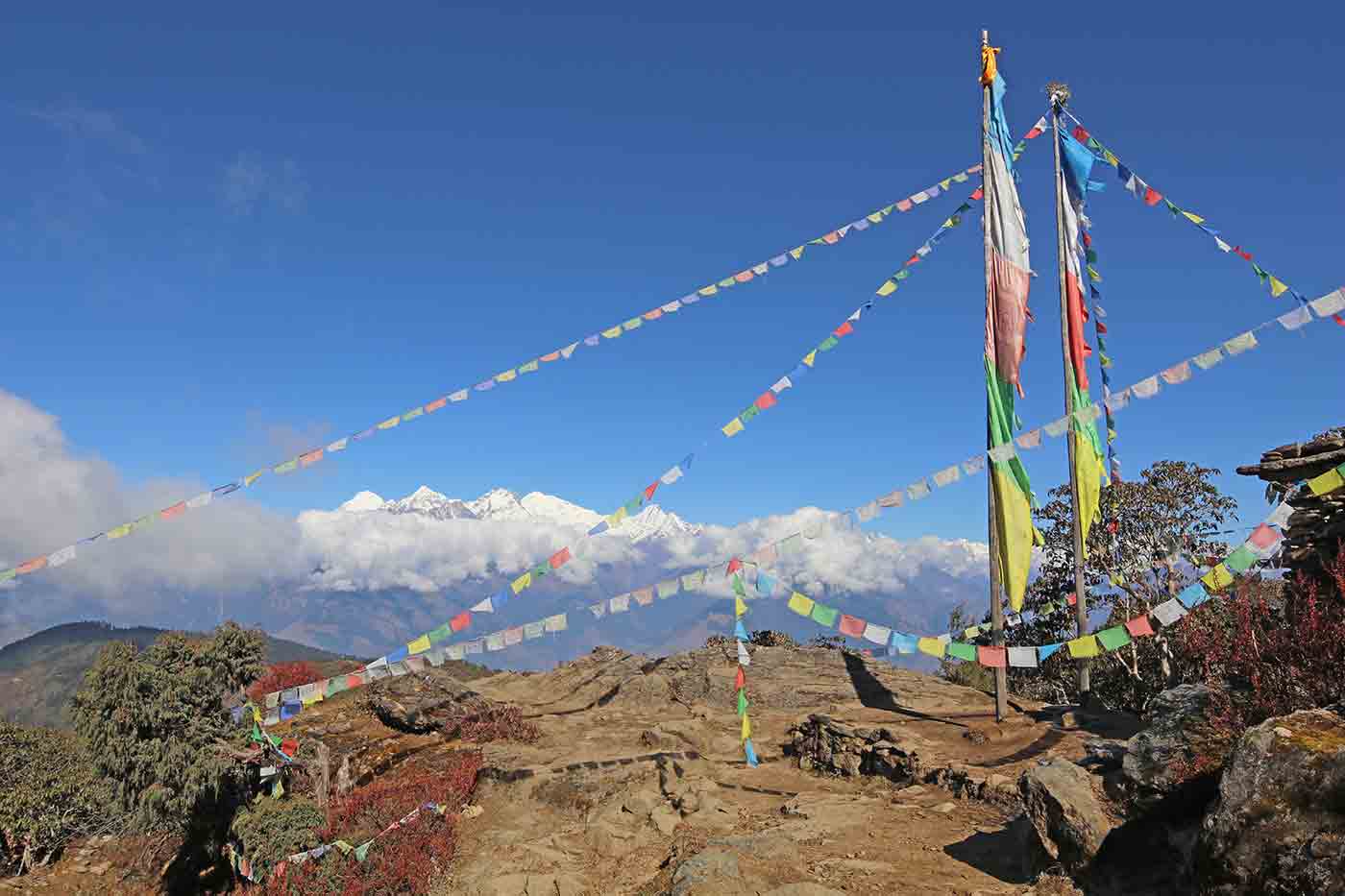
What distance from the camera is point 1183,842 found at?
7512 millimetres

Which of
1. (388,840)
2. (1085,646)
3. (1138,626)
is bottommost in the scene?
(388,840)

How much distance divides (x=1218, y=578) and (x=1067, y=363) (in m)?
9.51

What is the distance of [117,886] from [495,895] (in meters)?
11.1

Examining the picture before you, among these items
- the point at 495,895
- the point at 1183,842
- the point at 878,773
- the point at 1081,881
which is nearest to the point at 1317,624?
the point at 1183,842

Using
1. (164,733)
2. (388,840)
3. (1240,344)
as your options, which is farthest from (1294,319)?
(164,733)

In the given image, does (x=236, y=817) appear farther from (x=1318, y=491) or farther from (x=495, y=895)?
(x=1318, y=491)

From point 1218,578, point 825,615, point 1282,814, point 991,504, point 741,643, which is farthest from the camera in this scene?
point 991,504

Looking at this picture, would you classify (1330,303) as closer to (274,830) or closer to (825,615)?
(825,615)

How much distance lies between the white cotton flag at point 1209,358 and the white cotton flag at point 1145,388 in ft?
2.63

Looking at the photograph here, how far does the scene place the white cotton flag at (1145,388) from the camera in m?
13.5

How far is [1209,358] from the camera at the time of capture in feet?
43.9

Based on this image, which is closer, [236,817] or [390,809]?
[236,817]

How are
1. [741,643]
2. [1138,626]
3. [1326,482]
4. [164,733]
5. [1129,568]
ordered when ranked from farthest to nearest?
[1129,568], [741,643], [164,733], [1138,626], [1326,482]

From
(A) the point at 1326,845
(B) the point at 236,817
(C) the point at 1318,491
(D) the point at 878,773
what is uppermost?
(C) the point at 1318,491
